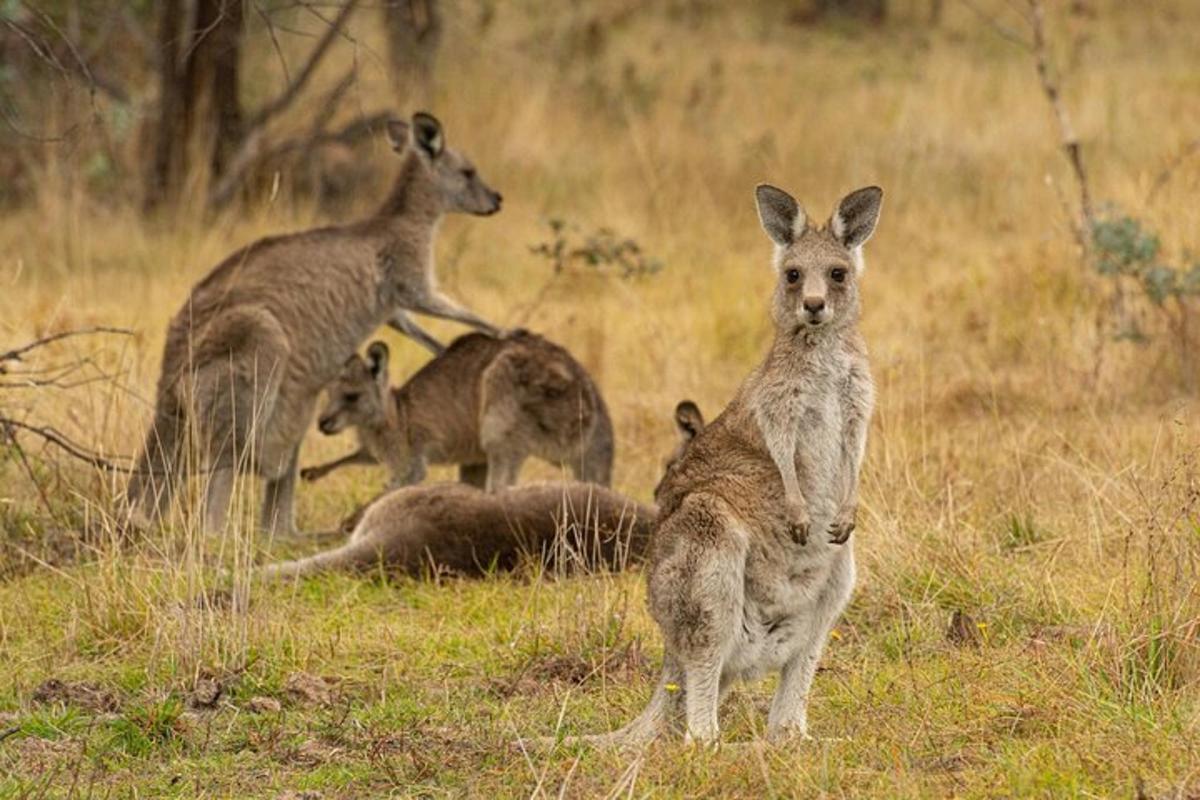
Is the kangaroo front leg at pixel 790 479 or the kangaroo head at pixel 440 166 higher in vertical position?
the kangaroo head at pixel 440 166

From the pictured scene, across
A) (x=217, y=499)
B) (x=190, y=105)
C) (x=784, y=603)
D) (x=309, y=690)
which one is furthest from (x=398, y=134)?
(x=784, y=603)

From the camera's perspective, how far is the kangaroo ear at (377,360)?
29.8 ft

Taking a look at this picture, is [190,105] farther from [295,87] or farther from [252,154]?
[295,87]

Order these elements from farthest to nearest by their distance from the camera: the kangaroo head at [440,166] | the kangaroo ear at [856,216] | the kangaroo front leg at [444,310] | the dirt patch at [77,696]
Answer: the kangaroo head at [440,166] → the kangaroo front leg at [444,310] → the dirt patch at [77,696] → the kangaroo ear at [856,216]

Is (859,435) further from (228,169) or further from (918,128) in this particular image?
(918,128)

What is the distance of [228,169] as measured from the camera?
13.7 metres

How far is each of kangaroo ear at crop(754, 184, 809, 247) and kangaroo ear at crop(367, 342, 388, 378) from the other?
12.4ft

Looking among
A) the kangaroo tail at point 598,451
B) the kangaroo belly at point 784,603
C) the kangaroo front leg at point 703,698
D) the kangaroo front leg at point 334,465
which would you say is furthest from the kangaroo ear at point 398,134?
the kangaroo front leg at point 703,698

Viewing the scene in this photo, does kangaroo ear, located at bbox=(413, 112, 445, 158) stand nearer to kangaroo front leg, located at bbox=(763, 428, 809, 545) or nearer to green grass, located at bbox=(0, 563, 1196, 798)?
green grass, located at bbox=(0, 563, 1196, 798)

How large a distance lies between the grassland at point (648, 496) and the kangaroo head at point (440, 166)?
1.23 m

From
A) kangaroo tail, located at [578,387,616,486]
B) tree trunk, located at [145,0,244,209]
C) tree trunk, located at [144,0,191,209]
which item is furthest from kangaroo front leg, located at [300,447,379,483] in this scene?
tree trunk, located at [144,0,191,209]

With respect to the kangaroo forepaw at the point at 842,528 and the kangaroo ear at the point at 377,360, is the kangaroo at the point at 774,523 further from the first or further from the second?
the kangaroo ear at the point at 377,360

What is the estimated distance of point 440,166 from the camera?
9.65 m

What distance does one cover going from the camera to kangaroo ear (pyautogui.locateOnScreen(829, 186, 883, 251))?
552cm
